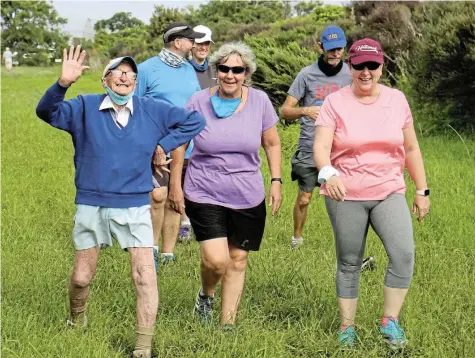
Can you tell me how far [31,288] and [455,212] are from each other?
174 inches

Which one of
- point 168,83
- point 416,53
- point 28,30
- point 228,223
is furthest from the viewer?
point 28,30

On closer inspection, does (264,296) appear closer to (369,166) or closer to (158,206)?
(369,166)

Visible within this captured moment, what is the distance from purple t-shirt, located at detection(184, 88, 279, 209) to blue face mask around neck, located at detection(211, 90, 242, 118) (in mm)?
32

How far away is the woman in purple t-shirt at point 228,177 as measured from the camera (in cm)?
518

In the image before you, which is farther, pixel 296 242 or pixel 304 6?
pixel 304 6

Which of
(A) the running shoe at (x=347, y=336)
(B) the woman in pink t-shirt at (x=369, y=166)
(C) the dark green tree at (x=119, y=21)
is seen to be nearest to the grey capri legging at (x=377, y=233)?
(B) the woman in pink t-shirt at (x=369, y=166)

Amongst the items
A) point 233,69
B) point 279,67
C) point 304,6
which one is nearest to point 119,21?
point 304,6

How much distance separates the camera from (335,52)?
7398 mm

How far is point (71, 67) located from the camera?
443cm

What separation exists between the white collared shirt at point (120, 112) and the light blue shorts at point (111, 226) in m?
0.50

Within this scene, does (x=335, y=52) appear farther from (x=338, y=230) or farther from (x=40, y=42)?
(x=40, y=42)

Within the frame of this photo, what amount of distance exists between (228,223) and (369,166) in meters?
1.05


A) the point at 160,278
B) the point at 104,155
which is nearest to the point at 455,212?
the point at 160,278

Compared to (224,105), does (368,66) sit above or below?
above
